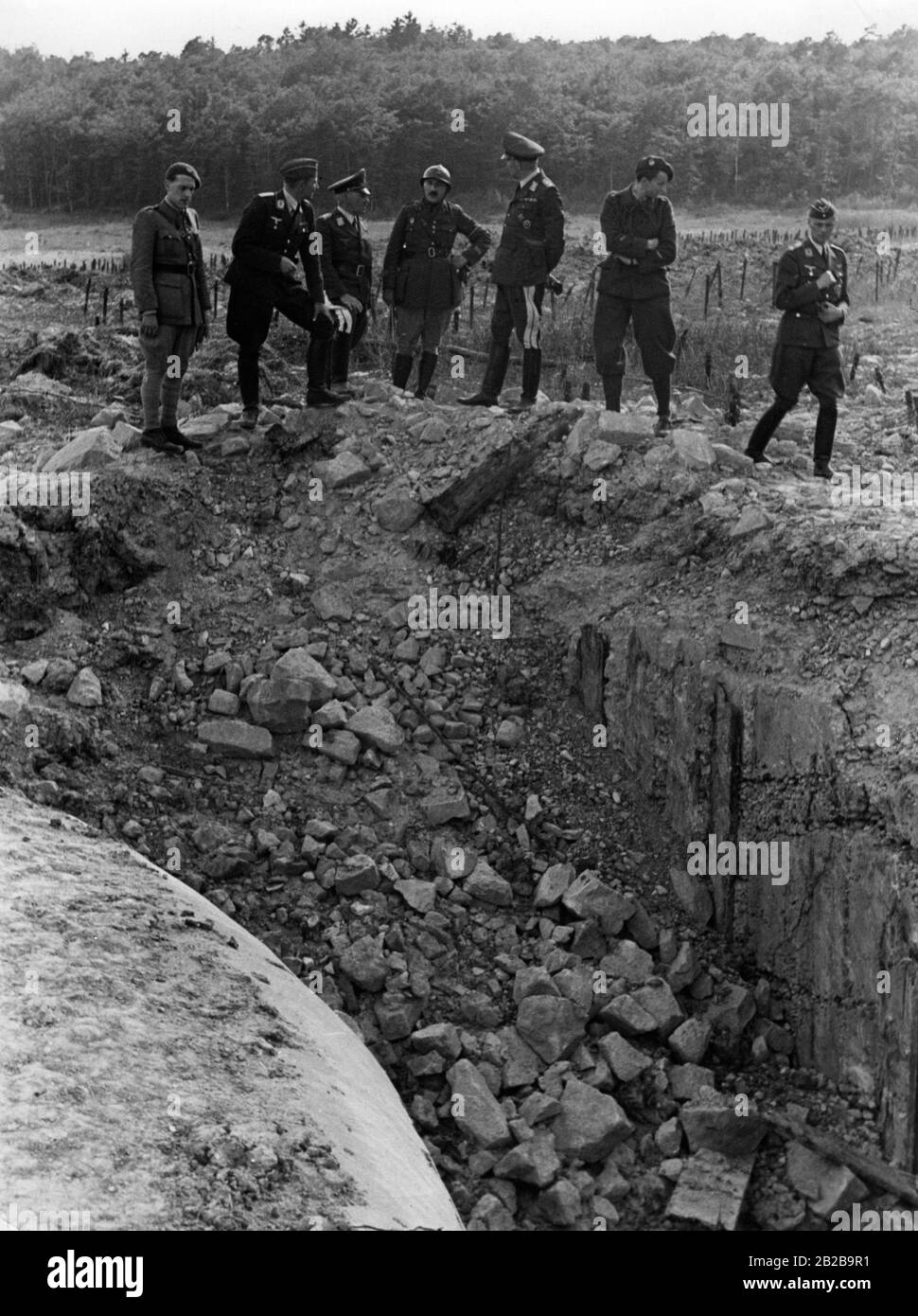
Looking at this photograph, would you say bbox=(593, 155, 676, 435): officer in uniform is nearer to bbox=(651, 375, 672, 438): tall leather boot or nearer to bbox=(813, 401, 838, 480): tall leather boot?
bbox=(651, 375, 672, 438): tall leather boot

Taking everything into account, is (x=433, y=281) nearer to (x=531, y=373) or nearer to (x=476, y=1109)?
(x=531, y=373)

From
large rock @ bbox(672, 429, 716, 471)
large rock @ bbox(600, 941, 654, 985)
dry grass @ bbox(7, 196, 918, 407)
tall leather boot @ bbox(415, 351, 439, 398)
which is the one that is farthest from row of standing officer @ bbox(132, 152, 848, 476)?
large rock @ bbox(600, 941, 654, 985)

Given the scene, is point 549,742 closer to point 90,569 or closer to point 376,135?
point 90,569

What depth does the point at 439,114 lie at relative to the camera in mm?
21625

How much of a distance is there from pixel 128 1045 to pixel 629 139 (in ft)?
73.9

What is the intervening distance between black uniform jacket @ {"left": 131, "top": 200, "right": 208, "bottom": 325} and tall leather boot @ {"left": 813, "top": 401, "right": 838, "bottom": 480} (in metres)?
4.27

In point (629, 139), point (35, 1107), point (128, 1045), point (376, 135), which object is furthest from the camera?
point (629, 139)

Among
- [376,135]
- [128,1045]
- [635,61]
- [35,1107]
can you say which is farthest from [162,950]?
[635,61]

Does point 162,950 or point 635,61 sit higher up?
point 635,61

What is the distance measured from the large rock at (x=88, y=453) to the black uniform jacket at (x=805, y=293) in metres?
4.55

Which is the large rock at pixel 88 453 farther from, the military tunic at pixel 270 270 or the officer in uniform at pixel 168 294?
the military tunic at pixel 270 270

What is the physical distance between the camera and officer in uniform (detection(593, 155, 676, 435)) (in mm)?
9336

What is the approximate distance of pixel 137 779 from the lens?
7.41 meters

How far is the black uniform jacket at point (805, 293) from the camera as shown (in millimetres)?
8977
